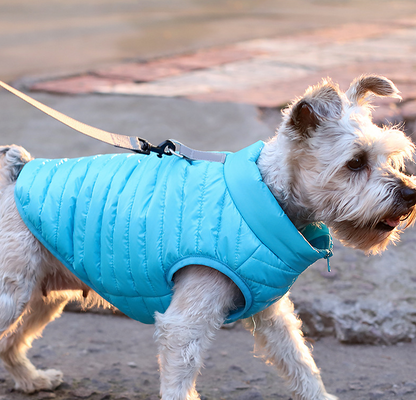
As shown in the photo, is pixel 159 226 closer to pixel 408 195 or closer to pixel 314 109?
pixel 314 109

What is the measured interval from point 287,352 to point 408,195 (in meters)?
1.03

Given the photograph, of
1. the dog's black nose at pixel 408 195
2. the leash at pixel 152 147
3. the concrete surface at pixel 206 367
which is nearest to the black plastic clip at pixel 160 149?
the leash at pixel 152 147

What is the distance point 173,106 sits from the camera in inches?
231

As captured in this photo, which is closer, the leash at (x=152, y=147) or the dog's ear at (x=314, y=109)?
the dog's ear at (x=314, y=109)

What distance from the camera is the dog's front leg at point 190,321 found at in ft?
7.14

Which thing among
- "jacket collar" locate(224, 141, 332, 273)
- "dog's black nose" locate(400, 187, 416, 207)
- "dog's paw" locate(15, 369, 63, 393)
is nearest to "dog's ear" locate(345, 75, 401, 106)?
"dog's black nose" locate(400, 187, 416, 207)

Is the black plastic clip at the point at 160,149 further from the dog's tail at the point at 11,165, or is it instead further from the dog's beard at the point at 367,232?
the dog's beard at the point at 367,232

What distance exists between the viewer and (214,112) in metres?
5.75

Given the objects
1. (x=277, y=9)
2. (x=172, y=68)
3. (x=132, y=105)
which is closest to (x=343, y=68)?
(x=172, y=68)

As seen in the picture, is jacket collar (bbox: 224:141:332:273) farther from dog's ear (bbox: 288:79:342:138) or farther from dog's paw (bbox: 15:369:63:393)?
dog's paw (bbox: 15:369:63:393)

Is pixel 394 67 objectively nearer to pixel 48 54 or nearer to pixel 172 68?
pixel 172 68

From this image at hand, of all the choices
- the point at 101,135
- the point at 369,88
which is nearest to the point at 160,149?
the point at 101,135

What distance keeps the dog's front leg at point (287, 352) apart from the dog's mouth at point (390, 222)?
650 mm

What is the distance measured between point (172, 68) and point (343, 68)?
250 centimetres
